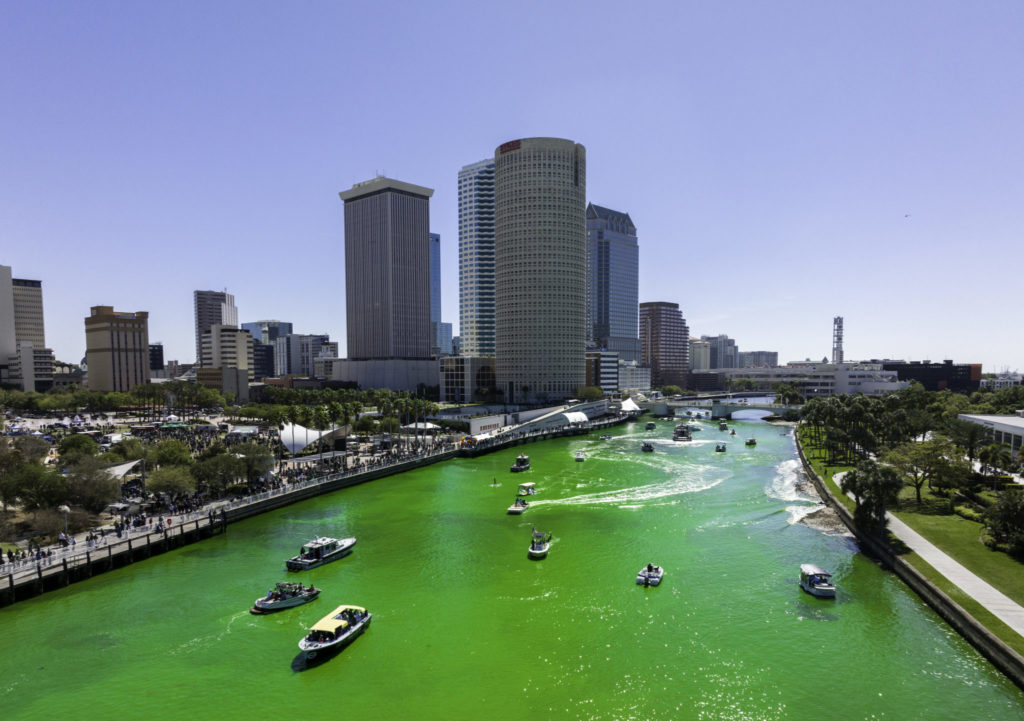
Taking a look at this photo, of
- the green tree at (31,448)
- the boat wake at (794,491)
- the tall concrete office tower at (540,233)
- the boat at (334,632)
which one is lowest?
the boat wake at (794,491)

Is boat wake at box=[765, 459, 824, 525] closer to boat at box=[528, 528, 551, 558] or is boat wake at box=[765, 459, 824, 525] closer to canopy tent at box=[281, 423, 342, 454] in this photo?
boat at box=[528, 528, 551, 558]

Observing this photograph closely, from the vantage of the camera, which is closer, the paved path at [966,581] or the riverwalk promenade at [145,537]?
the paved path at [966,581]

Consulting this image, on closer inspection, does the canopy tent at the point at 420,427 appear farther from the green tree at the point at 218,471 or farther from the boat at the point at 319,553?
the boat at the point at 319,553

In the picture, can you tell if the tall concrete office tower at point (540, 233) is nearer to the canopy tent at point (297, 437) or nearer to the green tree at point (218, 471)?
the canopy tent at point (297, 437)

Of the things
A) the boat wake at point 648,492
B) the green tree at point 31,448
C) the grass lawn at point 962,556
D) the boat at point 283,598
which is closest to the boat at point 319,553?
the boat at point 283,598

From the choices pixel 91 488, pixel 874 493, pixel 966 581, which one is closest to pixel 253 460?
pixel 91 488

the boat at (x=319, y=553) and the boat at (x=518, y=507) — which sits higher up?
the boat at (x=319, y=553)

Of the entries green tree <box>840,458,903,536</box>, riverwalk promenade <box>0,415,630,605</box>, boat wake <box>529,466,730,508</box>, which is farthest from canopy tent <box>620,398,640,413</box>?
green tree <box>840,458,903,536</box>

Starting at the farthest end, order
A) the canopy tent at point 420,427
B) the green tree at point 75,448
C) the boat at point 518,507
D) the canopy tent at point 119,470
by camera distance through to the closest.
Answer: the canopy tent at point 420,427
the green tree at point 75,448
the boat at point 518,507
the canopy tent at point 119,470

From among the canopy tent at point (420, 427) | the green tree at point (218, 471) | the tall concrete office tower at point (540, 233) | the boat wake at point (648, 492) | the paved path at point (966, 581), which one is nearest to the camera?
the paved path at point (966, 581)

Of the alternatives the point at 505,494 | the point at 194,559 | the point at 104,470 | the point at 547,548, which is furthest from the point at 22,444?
the point at 547,548
